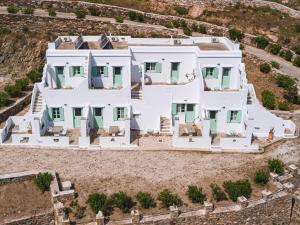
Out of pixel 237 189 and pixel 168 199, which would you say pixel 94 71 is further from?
pixel 237 189

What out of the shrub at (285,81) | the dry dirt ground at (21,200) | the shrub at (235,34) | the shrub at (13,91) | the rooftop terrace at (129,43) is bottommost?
the dry dirt ground at (21,200)

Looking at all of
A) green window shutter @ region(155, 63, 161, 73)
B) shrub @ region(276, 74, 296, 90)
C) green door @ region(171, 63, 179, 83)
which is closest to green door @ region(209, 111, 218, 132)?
green door @ region(171, 63, 179, 83)

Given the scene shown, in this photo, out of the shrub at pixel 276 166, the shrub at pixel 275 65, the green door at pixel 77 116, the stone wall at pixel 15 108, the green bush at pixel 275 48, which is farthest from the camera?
the green bush at pixel 275 48

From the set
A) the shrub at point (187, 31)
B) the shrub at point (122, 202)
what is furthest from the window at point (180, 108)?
the shrub at point (187, 31)

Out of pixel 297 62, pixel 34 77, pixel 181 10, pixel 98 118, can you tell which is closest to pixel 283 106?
pixel 297 62

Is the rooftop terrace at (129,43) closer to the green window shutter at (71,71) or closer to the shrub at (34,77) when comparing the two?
the green window shutter at (71,71)

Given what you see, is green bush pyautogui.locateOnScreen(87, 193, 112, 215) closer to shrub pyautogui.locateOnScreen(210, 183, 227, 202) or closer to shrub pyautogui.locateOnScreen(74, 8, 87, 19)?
shrub pyautogui.locateOnScreen(210, 183, 227, 202)
